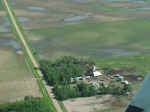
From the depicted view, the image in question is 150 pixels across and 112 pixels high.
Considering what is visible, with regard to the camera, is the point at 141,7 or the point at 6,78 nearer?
the point at 6,78

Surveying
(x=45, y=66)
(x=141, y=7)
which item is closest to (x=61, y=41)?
(x=45, y=66)

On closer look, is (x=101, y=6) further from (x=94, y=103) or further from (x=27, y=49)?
(x=94, y=103)

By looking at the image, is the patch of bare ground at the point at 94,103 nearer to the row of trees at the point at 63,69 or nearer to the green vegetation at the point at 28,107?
the green vegetation at the point at 28,107

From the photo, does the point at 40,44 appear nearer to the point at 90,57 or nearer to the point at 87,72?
the point at 90,57

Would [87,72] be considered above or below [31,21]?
below

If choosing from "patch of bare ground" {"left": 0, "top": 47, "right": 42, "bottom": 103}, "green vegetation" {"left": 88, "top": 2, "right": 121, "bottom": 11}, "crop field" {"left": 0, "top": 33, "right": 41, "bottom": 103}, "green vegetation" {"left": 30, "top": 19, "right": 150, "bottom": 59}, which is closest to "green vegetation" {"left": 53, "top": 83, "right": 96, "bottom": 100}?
"patch of bare ground" {"left": 0, "top": 47, "right": 42, "bottom": 103}

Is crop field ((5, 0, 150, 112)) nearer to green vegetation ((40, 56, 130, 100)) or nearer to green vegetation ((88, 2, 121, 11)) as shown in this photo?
green vegetation ((88, 2, 121, 11))
